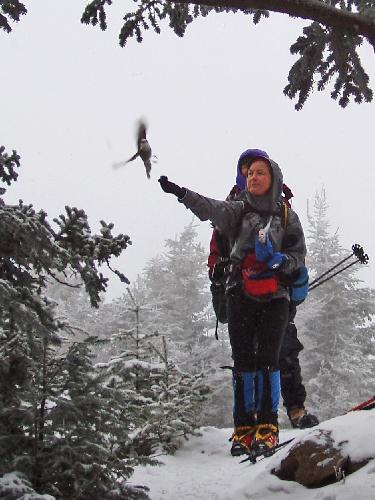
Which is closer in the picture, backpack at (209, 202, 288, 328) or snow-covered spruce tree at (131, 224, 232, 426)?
backpack at (209, 202, 288, 328)

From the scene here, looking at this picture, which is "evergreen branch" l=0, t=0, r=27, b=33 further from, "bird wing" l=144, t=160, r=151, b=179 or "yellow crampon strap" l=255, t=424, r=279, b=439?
"yellow crampon strap" l=255, t=424, r=279, b=439

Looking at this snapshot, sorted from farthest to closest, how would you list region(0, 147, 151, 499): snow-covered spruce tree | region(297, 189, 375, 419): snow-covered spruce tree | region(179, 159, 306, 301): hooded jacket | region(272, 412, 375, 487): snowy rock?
region(297, 189, 375, 419): snow-covered spruce tree, region(179, 159, 306, 301): hooded jacket, region(272, 412, 375, 487): snowy rock, region(0, 147, 151, 499): snow-covered spruce tree

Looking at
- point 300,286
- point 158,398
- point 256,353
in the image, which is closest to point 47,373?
point 256,353

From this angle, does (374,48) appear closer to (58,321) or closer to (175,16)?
(175,16)

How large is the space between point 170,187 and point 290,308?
1.81 m

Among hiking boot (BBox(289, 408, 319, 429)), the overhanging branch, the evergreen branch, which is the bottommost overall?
hiking boot (BBox(289, 408, 319, 429))

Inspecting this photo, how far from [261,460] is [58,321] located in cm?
229

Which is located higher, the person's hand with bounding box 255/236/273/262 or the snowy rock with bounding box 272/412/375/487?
the person's hand with bounding box 255/236/273/262

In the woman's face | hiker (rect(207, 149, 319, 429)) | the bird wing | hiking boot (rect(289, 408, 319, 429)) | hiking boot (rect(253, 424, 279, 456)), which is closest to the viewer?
the bird wing

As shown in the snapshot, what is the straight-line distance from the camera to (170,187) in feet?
14.3

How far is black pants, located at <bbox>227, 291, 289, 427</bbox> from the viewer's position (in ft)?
15.1

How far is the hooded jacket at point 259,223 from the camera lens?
4750mm

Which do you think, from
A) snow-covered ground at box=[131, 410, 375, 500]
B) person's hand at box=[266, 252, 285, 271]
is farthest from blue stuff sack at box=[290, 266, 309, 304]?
snow-covered ground at box=[131, 410, 375, 500]

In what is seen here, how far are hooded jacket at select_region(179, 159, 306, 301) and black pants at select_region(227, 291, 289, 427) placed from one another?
172mm
